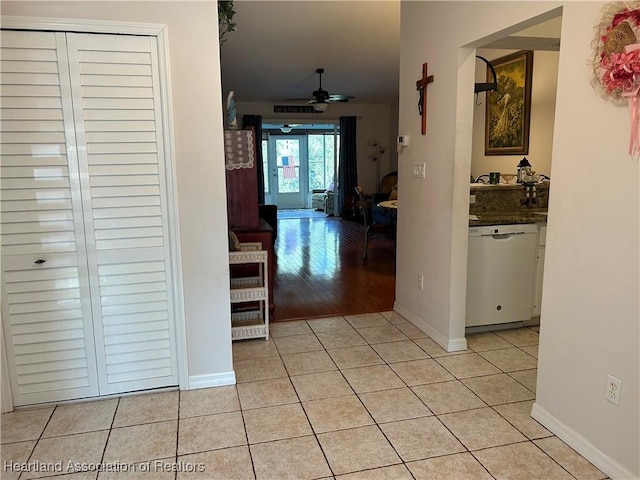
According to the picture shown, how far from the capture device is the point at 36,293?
7.62 feet

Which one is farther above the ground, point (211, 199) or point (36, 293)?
point (211, 199)

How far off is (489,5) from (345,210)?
727cm

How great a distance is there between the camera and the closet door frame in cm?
212

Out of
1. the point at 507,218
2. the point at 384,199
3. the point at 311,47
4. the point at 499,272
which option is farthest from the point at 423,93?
the point at 384,199

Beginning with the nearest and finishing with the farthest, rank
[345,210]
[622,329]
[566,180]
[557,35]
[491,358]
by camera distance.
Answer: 1. [622,329]
2. [566,180]
3. [491,358]
4. [557,35]
5. [345,210]

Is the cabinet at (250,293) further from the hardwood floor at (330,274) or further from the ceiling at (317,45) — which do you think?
the ceiling at (317,45)

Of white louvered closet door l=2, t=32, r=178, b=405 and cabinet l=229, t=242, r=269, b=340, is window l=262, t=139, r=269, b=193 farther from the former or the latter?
white louvered closet door l=2, t=32, r=178, b=405

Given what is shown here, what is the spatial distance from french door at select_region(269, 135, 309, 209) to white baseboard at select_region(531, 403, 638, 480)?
33.3ft

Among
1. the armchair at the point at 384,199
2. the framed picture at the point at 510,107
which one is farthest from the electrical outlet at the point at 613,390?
the armchair at the point at 384,199

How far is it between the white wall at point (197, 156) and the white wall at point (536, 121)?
3.07 metres

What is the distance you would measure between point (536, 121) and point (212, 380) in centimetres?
366

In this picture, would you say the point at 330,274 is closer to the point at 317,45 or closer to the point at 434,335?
the point at 434,335

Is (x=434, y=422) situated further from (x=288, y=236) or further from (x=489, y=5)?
(x=288, y=236)

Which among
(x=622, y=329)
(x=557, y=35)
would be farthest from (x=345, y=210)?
(x=622, y=329)
